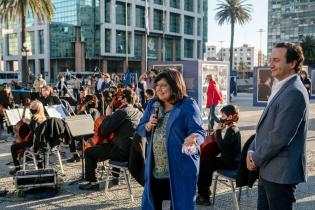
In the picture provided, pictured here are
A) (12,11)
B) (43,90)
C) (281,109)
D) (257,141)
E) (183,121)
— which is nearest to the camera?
(281,109)

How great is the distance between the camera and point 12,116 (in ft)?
26.4

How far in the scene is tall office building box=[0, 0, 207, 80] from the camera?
192ft

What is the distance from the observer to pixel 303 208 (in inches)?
199

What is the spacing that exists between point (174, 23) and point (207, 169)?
66.0 metres

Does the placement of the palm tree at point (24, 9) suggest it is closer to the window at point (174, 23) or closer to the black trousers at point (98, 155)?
the black trousers at point (98, 155)

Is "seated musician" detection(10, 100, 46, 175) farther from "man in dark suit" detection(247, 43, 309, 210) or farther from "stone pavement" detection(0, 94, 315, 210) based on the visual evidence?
"man in dark suit" detection(247, 43, 309, 210)

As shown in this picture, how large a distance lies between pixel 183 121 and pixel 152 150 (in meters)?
0.41

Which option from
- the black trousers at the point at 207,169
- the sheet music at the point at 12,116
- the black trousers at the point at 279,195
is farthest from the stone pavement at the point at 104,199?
the black trousers at the point at 279,195

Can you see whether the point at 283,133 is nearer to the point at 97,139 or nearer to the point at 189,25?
the point at 97,139

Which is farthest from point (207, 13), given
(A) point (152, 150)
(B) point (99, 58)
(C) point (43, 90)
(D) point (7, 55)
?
Answer: (A) point (152, 150)

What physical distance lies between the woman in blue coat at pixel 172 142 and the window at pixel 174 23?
218ft

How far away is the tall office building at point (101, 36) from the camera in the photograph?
58500mm

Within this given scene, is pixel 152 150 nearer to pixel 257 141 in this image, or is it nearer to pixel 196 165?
pixel 196 165

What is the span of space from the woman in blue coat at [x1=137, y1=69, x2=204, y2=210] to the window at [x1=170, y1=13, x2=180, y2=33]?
66430mm
